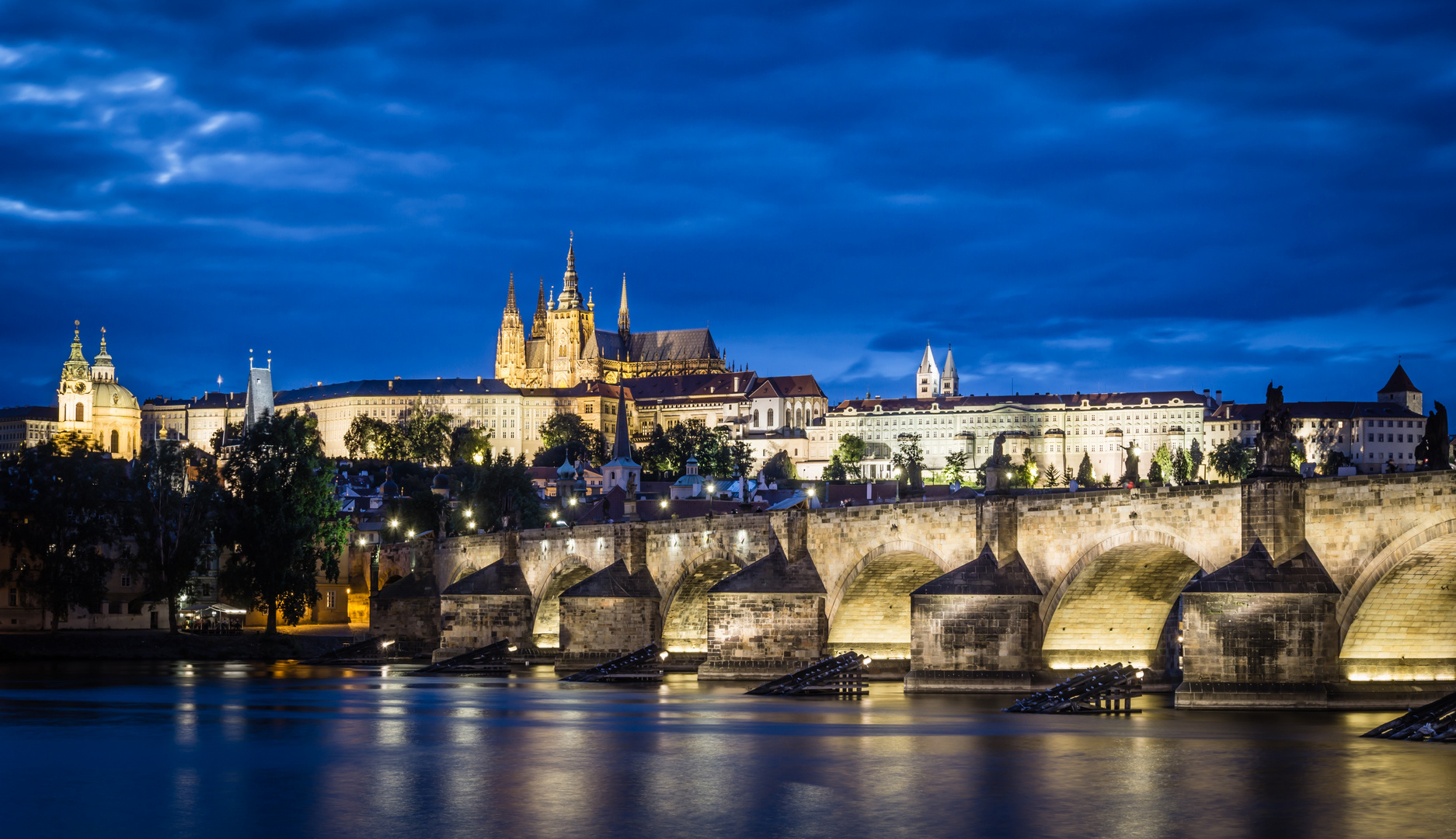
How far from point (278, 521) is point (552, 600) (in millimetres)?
14826

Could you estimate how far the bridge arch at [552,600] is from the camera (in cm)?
6912

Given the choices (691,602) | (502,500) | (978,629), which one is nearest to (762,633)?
(978,629)

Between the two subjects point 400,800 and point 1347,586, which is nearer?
point 400,800

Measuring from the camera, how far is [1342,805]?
2578cm

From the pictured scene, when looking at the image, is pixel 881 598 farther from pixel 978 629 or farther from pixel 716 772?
pixel 716 772

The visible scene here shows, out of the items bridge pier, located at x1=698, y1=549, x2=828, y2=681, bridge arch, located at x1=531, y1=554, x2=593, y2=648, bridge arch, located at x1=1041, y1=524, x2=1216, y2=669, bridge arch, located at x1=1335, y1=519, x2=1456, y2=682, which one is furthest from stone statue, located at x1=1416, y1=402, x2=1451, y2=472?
bridge arch, located at x1=531, y1=554, x2=593, y2=648

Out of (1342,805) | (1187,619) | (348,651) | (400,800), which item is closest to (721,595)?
(1187,619)

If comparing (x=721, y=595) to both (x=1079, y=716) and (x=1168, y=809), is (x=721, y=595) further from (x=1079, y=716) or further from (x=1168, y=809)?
(x=1168, y=809)

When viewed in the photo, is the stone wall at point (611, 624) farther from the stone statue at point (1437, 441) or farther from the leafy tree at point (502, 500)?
the leafy tree at point (502, 500)

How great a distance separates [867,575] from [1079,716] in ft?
36.2

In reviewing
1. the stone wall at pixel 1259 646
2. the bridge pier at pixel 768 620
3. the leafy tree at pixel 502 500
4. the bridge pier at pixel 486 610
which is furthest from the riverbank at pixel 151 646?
the stone wall at pixel 1259 646

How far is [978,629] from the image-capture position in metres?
42.9

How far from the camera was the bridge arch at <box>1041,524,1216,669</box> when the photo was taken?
136 feet

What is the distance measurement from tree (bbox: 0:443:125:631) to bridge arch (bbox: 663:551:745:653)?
30.3 metres
